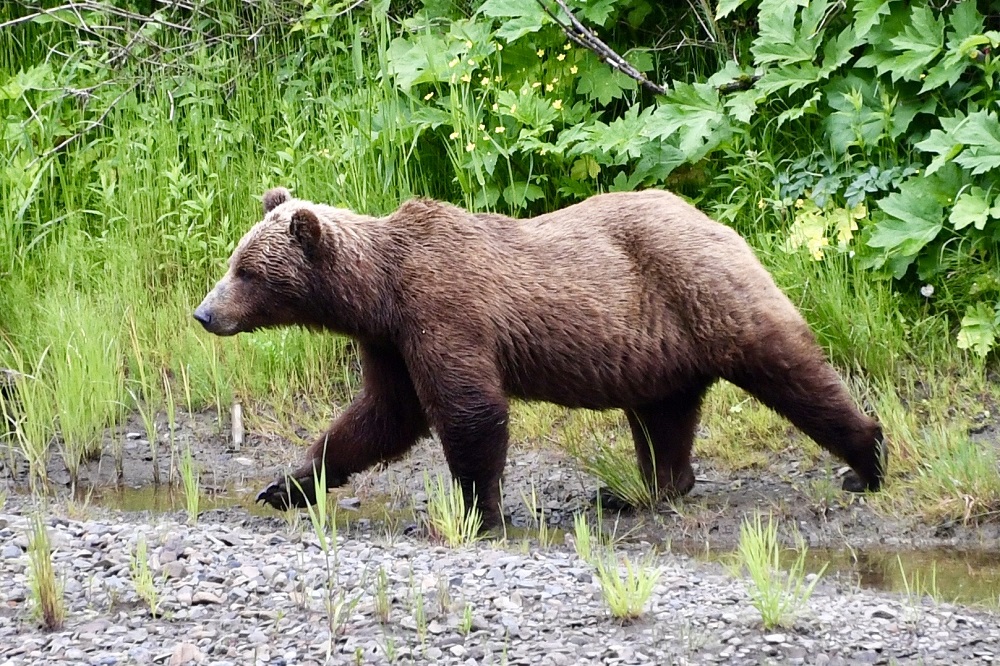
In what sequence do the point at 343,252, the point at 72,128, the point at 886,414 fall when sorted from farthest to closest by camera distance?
1. the point at 72,128
2. the point at 886,414
3. the point at 343,252

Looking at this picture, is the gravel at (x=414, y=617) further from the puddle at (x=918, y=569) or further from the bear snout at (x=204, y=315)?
the bear snout at (x=204, y=315)

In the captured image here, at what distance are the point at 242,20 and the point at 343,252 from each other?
467 cm

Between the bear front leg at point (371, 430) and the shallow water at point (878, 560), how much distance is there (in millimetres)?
292

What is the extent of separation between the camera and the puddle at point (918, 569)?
5.32 m

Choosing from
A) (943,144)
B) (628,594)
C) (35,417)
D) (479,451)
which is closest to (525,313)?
(479,451)

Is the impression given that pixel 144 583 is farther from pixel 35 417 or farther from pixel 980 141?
pixel 980 141

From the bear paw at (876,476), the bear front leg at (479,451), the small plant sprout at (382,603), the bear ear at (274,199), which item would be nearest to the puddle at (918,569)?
the bear paw at (876,476)

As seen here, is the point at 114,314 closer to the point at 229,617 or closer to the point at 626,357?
the point at 626,357

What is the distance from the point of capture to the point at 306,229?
647cm

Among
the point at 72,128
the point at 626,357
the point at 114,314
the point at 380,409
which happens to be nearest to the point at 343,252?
the point at 380,409

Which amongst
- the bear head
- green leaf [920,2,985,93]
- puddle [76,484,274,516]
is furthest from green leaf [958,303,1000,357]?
puddle [76,484,274,516]

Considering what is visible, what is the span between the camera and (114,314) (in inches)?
343

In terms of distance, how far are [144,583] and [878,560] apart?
129 inches

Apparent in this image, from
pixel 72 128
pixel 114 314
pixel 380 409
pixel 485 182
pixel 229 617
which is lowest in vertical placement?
pixel 229 617
